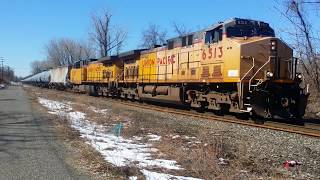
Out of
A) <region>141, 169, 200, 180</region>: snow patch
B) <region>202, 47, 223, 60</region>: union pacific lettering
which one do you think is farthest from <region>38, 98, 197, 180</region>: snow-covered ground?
<region>202, 47, 223, 60</region>: union pacific lettering

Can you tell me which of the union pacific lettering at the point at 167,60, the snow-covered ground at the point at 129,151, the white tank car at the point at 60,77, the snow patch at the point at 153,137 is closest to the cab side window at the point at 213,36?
the union pacific lettering at the point at 167,60

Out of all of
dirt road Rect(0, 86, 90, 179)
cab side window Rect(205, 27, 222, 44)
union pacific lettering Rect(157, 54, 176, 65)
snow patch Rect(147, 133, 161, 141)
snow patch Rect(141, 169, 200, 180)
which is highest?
cab side window Rect(205, 27, 222, 44)

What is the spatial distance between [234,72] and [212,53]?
6.39 ft

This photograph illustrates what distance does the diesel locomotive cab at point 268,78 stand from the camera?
49.4ft

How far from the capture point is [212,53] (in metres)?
17.5

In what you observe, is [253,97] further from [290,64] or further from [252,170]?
[252,170]

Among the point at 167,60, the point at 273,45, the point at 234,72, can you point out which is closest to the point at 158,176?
the point at 234,72

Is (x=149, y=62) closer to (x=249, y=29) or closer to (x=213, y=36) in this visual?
(x=213, y=36)

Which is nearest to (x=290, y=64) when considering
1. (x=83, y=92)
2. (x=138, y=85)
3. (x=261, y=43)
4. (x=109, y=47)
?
(x=261, y=43)

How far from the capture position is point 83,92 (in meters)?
45.2

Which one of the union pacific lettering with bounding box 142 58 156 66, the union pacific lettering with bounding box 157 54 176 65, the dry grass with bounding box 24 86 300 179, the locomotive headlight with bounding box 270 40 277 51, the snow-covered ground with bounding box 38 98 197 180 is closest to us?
the dry grass with bounding box 24 86 300 179

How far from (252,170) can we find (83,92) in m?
38.5

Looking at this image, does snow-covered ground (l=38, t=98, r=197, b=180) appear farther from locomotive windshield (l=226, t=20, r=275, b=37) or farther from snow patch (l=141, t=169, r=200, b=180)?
locomotive windshield (l=226, t=20, r=275, b=37)

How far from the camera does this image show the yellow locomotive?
15258 millimetres
